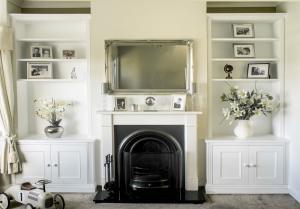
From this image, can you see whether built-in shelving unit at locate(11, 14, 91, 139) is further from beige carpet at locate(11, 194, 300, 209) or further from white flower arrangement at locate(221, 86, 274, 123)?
white flower arrangement at locate(221, 86, 274, 123)

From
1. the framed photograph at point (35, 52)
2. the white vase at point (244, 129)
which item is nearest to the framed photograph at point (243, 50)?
the white vase at point (244, 129)

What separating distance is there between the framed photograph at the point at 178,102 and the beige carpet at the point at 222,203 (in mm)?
1175

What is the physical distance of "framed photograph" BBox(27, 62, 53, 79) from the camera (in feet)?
15.8

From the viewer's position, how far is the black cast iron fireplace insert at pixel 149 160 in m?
4.51

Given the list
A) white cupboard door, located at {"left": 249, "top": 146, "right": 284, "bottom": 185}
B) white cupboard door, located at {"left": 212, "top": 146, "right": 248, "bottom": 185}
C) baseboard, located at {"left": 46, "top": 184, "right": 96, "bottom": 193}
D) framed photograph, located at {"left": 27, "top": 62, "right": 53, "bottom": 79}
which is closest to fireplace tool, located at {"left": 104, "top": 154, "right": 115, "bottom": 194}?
baseboard, located at {"left": 46, "top": 184, "right": 96, "bottom": 193}

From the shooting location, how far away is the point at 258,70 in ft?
16.0

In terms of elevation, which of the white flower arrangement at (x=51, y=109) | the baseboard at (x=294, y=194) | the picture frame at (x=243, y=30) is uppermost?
the picture frame at (x=243, y=30)

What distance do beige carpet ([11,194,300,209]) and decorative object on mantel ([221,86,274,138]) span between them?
2.66ft

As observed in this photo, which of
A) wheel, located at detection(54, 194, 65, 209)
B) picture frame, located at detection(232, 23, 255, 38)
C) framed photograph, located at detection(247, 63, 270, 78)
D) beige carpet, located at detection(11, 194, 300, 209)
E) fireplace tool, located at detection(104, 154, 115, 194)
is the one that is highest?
picture frame, located at detection(232, 23, 255, 38)

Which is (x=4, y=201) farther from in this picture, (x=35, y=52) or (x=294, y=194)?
(x=294, y=194)

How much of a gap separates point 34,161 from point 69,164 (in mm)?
456

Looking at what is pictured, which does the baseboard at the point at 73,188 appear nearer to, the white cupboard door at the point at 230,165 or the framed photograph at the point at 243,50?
the white cupboard door at the point at 230,165

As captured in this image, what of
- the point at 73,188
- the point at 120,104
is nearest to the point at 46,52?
the point at 120,104

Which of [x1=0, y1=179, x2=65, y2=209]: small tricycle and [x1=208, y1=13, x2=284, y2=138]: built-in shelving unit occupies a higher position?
[x1=208, y1=13, x2=284, y2=138]: built-in shelving unit
